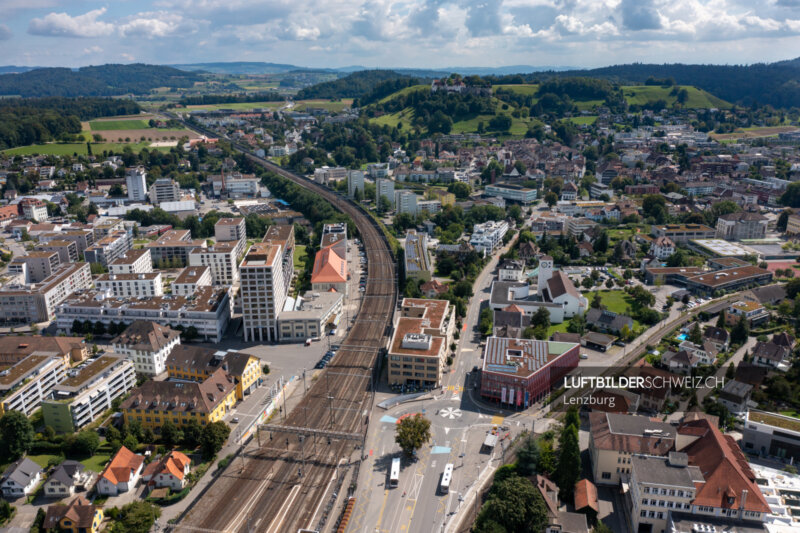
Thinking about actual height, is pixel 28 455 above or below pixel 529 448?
below

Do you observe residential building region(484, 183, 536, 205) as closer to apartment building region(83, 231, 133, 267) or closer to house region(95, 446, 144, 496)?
apartment building region(83, 231, 133, 267)

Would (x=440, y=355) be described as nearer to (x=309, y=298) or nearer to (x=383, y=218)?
(x=309, y=298)

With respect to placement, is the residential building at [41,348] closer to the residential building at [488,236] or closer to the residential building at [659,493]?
the residential building at [659,493]

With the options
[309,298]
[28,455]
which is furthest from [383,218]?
[28,455]

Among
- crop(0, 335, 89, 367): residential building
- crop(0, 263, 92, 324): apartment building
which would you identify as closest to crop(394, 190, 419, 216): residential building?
crop(0, 263, 92, 324): apartment building

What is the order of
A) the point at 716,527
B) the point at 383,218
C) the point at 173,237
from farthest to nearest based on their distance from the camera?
the point at 383,218, the point at 173,237, the point at 716,527

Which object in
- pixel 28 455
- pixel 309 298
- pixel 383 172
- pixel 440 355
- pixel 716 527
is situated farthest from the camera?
pixel 383 172

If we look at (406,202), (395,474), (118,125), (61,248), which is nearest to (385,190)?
(406,202)
